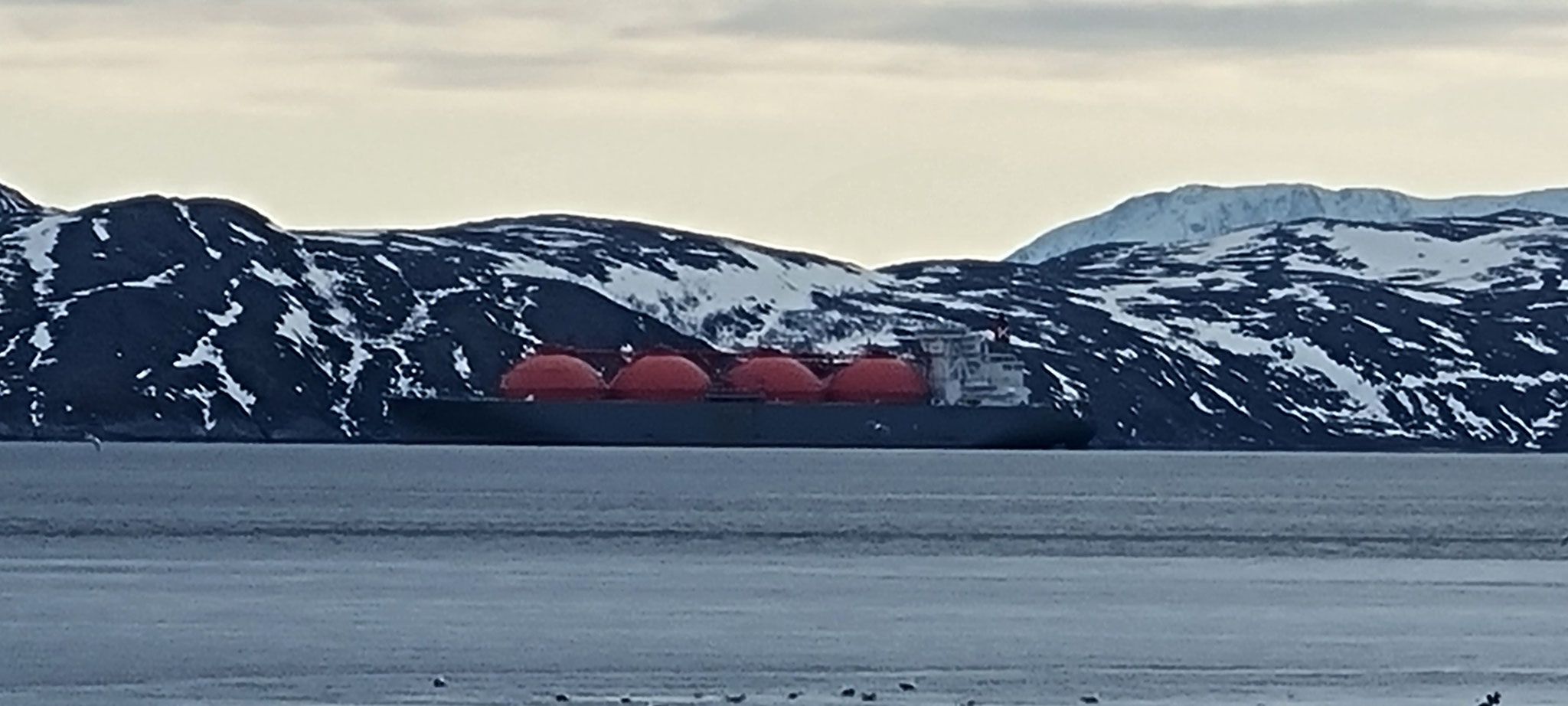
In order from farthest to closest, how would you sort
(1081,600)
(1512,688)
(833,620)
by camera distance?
(1081,600) → (833,620) → (1512,688)

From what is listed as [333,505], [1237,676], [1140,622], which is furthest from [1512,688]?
[333,505]

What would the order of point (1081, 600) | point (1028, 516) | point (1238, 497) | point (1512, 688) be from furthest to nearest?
point (1238, 497) → point (1028, 516) → point (1081, 600) → point (1512, 688)

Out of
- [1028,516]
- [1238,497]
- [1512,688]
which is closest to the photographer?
[1512,688]

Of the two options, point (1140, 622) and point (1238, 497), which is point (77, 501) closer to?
point (1238, 497)

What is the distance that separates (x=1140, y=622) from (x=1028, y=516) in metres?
64.4

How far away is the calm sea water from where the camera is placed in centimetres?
5103

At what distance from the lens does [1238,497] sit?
162 meters

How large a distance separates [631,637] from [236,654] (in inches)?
310

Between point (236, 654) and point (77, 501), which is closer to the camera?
point (236, 654)

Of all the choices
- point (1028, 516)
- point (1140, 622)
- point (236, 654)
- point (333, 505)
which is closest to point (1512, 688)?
point (1140, 622)

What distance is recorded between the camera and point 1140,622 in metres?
65.1

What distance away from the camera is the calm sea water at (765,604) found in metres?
51.0

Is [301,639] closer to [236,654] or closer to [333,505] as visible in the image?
[236,654]

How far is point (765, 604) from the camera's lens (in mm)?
69188
